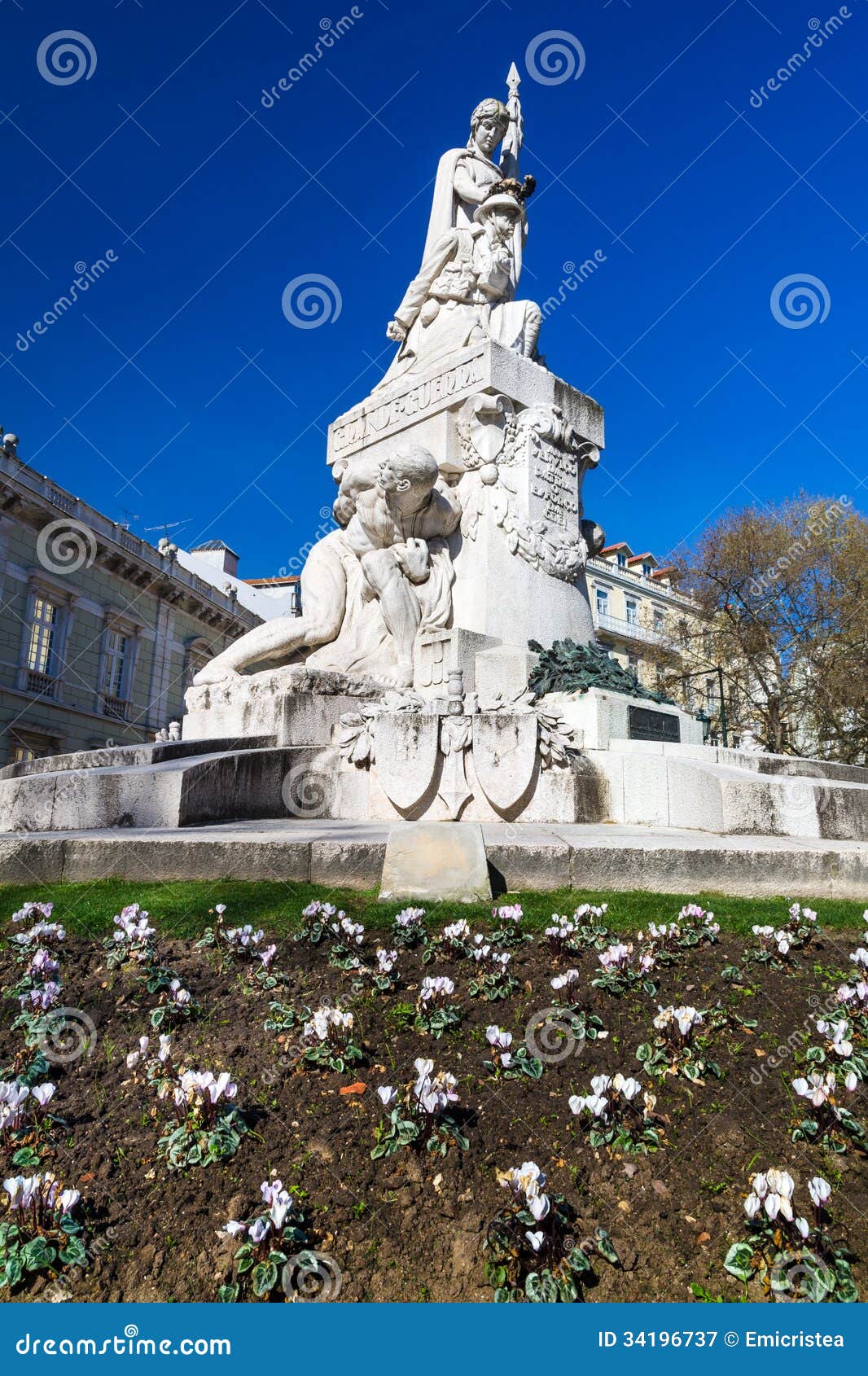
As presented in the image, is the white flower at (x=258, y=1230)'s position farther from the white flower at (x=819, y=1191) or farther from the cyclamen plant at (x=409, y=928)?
the cyclamen plant at (x=409, y=928)

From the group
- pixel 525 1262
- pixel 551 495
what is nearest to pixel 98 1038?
pixel 525 1262

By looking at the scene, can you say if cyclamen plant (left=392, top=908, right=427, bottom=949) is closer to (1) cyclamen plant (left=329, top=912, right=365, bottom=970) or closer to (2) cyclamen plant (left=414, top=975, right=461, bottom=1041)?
(1) cyclamen plant (left=329, top=912, right=365, bottom=970)

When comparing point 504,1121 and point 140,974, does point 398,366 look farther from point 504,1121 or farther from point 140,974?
point 504,1121

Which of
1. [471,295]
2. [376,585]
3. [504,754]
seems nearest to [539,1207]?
[504,754]

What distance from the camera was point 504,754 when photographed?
22.2 feet

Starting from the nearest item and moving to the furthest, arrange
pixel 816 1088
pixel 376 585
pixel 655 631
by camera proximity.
Result: pixel 816 1088
pixel 376 585
pixel 655 631

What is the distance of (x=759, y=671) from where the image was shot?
26.0 m

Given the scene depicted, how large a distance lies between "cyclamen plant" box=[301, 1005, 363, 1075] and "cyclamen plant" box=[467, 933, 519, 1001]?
1.91ft

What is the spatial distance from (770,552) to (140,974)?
26.2 m

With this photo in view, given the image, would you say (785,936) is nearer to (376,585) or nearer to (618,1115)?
(618,1115)

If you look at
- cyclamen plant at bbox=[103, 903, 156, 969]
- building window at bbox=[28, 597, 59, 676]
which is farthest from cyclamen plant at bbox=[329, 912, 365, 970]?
building window at bbox=[28, 597, 59, 676]

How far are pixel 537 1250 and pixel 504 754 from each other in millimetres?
4781

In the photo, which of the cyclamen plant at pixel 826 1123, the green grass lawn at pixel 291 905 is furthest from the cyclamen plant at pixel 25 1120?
the cyclamen plant at pixel 826 1123

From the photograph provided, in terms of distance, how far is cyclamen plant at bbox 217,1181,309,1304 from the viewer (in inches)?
80.4
